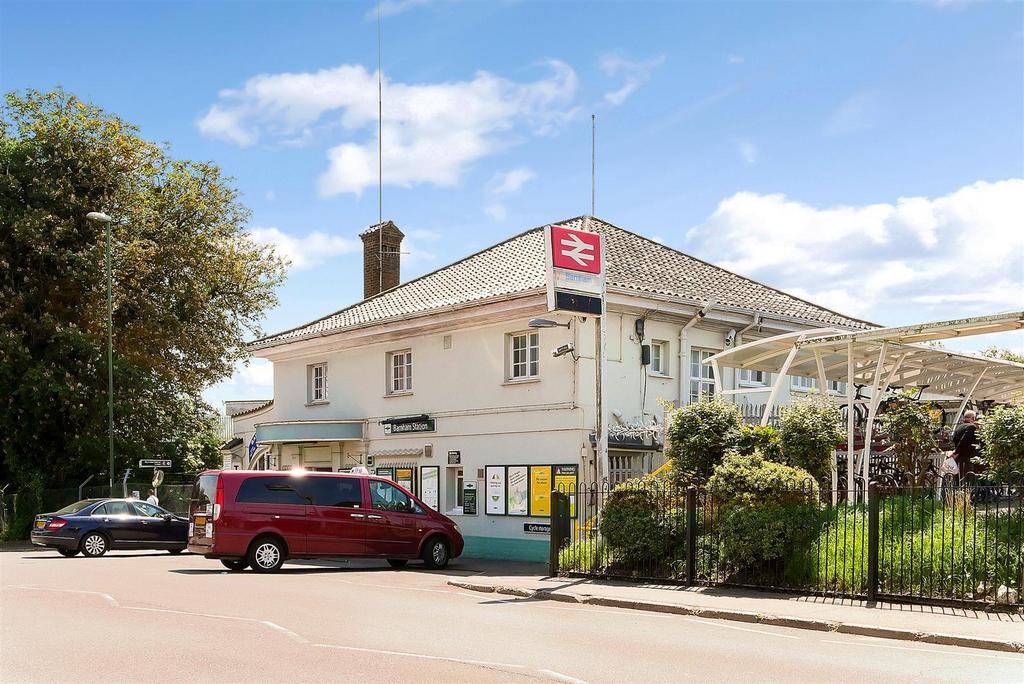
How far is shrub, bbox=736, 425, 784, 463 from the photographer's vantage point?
709 inches

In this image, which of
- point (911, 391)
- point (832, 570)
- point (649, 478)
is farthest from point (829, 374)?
point (832, 570)

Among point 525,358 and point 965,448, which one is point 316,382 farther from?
point 965,448

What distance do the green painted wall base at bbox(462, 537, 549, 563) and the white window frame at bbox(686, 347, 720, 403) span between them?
4955 millimetres

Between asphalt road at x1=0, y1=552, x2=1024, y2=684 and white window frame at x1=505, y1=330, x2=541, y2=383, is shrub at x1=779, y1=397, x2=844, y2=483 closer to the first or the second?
asphalt road at x1=0, y1=552, x2=1024, y2=684

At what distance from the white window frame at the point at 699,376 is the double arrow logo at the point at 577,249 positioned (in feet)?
18.7

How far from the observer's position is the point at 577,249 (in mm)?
21031

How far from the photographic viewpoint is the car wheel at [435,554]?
74.3 feet

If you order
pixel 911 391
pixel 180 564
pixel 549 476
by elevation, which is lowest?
pixel 180 564

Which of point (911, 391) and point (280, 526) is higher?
point (911, 391)

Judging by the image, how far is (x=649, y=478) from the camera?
18.7 metres

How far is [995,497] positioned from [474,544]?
1433cm

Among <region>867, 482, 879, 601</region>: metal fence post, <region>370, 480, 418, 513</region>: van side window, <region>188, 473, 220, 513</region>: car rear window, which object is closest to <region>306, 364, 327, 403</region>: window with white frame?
<region>370, 480, 418, 513</region>: van side window

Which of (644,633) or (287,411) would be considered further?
(287,411)

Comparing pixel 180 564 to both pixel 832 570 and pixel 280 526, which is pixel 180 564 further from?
pixel 832 570
